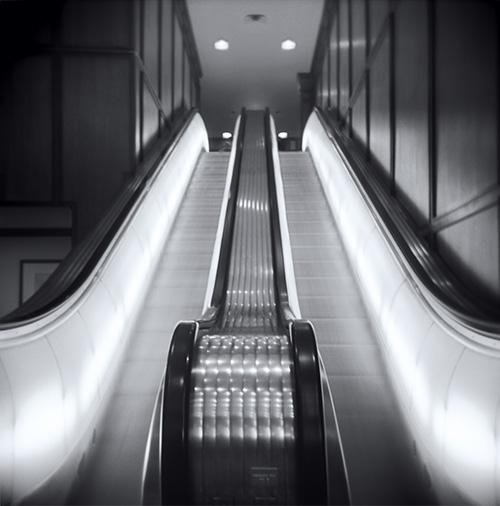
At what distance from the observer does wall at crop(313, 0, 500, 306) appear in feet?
10.0

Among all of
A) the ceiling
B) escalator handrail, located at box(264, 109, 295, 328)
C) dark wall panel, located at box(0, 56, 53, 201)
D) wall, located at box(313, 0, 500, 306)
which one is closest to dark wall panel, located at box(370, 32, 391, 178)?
wall, located at box(313, 0, 500, 306)

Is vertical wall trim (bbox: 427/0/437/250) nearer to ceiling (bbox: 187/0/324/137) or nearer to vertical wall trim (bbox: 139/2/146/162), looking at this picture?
vertical wall trim (bbox: 139/2/146/162)

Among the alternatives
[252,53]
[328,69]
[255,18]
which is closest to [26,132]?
[255,18]

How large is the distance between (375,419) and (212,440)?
122 centimetres

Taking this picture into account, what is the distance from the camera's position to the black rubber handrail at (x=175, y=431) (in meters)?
2.63

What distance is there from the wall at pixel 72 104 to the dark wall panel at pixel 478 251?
3815 mm

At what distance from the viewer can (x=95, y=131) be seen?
6.48 m

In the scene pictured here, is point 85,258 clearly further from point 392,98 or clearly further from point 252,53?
point 252,53

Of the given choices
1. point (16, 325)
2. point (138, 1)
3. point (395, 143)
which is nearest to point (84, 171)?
point (138, 1)

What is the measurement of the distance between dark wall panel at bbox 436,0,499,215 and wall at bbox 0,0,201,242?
3.66 m

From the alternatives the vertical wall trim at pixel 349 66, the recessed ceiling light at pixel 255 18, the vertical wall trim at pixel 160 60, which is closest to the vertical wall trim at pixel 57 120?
the vertical wall trim at pixel 160 60

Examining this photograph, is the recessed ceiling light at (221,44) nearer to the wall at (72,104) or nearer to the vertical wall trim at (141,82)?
the vertical wall trim at (141,82)

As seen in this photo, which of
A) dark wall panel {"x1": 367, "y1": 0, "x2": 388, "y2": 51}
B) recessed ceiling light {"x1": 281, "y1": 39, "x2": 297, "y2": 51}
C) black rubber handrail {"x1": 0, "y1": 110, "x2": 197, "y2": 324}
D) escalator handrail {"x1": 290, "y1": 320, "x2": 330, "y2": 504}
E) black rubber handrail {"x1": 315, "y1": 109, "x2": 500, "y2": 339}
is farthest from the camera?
recessed ceiling light {"x1": 281, "y1": 39, "x2": 297, "y2": 51}

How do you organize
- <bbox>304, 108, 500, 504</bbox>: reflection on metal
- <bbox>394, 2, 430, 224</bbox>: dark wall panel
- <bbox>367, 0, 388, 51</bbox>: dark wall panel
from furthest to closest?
1. <bbox>367, 0, 388, 51</bbox>: dark wall panel
2. <bbox>394, 2, 430, 224</bbox>: dark wall panel
3. <bbox>304, 108, 500, 504</bbox>: reflection on metal
